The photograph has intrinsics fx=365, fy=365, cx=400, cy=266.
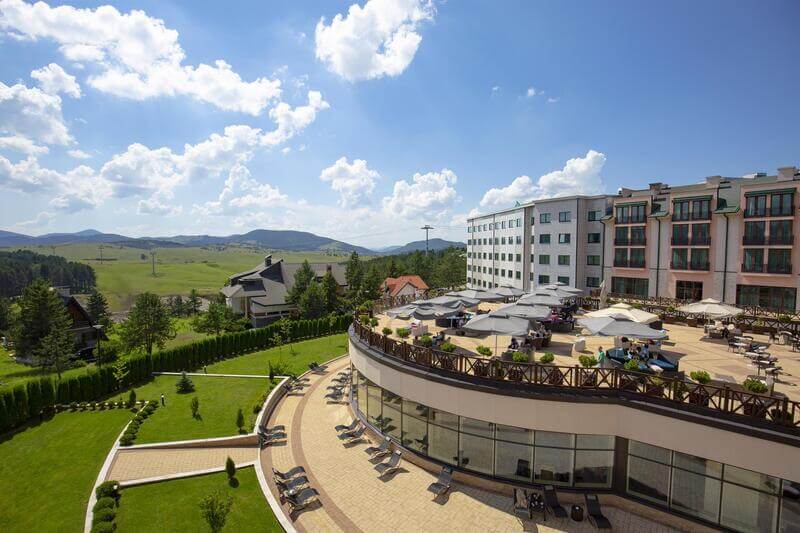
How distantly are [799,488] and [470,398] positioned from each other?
1057 cm

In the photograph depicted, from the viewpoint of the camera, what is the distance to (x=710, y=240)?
4072 cm

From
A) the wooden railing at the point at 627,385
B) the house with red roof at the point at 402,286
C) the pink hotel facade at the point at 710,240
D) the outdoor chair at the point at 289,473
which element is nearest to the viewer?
the wooden railing at the point at 627,385

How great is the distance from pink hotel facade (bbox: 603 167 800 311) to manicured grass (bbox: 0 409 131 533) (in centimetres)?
5531

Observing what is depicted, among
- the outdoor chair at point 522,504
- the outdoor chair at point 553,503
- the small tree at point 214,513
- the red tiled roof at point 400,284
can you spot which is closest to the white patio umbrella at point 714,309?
the outdoor chair at point 553,503

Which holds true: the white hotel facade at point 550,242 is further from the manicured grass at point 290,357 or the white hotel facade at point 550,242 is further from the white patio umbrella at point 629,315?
the white patio umbrella at point 629,315

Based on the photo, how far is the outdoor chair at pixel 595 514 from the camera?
12703 mm

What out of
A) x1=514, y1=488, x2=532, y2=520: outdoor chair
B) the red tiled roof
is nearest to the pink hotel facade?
x1=514, y1=488, x2=532, y2=520: outdoor chair

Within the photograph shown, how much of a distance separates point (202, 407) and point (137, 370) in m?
13.5

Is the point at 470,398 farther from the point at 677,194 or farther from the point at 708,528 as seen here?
the point at 677,194

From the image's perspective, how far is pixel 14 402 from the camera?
84.3 feet

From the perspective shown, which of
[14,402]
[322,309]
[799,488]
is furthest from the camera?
[322,309]

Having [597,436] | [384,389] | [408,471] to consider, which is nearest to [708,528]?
[597,436]

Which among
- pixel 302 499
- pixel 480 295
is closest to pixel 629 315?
pixel 480 295

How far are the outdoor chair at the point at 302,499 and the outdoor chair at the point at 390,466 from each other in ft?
10.0
